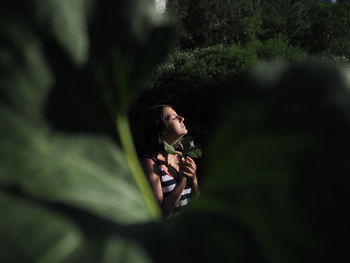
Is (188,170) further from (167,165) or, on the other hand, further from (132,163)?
(132,163)

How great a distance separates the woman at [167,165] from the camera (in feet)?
8.13

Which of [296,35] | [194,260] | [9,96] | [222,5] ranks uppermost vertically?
[9,96]

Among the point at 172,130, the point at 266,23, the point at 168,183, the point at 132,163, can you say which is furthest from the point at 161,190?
the point at 266,23

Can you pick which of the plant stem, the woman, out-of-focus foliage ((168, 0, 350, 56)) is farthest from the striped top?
out-of-focus foliage ((168, 0, 350, 56))

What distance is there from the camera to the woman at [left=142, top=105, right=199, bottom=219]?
2.48 m

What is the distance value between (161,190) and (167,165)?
20 cm

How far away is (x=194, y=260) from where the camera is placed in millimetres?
296

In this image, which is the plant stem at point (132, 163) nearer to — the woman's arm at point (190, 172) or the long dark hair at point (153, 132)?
the woman's arm at point (190, 172)

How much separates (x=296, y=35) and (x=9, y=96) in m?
19.4

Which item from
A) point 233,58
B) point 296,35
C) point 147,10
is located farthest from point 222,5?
point 147,10

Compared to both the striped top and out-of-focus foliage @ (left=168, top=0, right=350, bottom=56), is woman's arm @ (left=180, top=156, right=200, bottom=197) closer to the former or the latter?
the striped top

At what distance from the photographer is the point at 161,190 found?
8.31 ft

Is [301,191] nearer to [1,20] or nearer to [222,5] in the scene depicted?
[1,20]

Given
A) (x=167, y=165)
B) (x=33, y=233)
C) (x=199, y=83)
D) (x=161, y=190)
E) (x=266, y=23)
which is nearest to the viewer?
(x=33, y=233)
